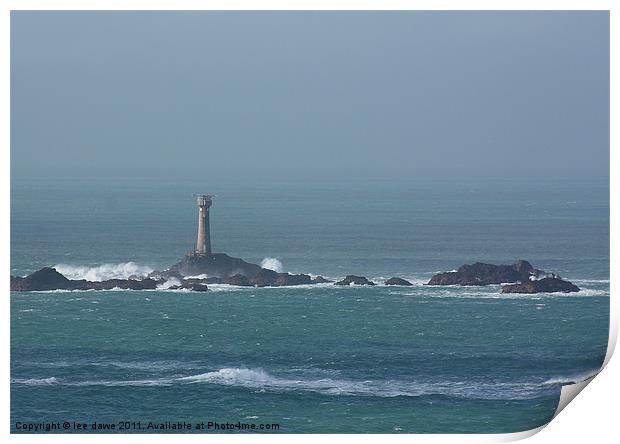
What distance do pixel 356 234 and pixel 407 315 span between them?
954mm

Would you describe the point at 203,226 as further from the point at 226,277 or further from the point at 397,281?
the point at 397,281

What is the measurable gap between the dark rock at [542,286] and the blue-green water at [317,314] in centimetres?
7

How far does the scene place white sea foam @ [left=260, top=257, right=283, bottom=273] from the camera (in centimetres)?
1808

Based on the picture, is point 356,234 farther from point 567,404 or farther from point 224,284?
point 567,404

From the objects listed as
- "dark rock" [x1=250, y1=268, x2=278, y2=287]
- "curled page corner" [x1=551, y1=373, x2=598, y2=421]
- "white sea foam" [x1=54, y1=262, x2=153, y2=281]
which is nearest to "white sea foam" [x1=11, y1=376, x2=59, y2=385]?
"white sea foam" [x1=54, y1=262, x2=153, y2=281]

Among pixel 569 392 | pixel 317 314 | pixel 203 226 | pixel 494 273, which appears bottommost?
pixel 569 392

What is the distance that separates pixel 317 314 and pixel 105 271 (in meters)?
2.09

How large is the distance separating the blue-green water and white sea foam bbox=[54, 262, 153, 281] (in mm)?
19

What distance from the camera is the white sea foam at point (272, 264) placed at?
1808 cm

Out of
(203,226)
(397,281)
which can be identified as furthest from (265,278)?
(397,281)

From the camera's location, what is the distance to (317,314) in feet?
59.1

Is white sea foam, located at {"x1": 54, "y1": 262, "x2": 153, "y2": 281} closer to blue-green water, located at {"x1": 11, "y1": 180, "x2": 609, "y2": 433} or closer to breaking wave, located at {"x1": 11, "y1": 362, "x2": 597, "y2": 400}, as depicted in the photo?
blue-green water, located at {"x1": 11, "y1": 180, "x2": 609, "y2": 433}
